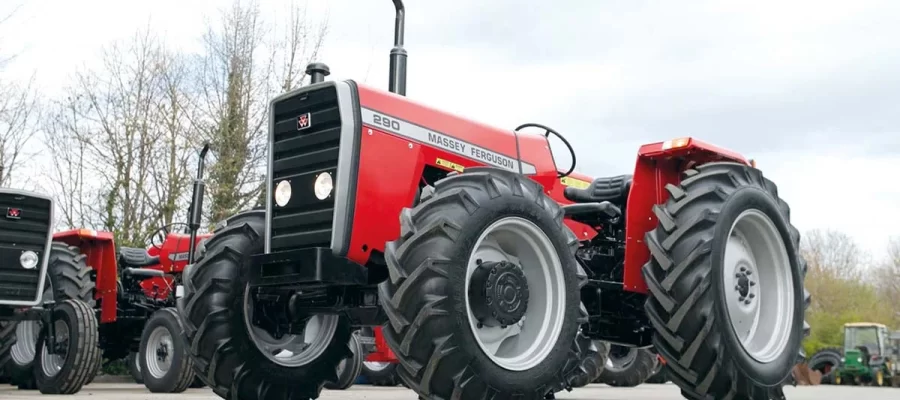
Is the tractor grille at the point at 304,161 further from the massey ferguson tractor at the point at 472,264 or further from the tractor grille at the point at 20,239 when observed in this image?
the tractor grille at the point at 20,239

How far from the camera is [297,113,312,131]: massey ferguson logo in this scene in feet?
16.8

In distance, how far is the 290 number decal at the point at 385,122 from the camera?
5043mm

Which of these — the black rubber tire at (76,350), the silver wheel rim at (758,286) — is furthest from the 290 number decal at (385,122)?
the black rubber tire at (76,350)

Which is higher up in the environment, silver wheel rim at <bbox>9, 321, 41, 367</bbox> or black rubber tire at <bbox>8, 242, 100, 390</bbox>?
black rubber tire at <bbox>8, 242, 100, 390</bbox>

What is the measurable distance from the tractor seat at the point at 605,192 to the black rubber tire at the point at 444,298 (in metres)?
1.67

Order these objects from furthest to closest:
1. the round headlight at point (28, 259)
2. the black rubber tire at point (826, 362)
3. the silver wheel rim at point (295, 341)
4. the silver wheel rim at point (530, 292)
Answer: the black rubber tire at point (826, 362) → the round headlight at point (28, 259) → the silver wheel rim at point (295, 341) → the silver wheel rim at point (530, 292)

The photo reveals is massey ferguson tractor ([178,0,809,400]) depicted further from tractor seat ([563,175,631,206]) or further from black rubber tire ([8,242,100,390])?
black rubber tire ([8,242,100,390])

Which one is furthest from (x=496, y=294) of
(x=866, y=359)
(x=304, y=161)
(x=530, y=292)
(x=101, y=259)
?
(x=866, y=359)

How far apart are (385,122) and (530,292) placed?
1.19 m

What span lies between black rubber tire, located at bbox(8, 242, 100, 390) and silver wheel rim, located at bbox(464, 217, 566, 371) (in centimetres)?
622

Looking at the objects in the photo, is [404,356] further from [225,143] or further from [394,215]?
[225,143]

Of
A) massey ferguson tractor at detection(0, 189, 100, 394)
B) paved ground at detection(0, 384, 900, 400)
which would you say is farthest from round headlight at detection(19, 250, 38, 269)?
paved ground at detection(0, 384, 900, 400)

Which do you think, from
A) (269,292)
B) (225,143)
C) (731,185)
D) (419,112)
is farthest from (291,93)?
(225,143)

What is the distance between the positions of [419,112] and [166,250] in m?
6.92
